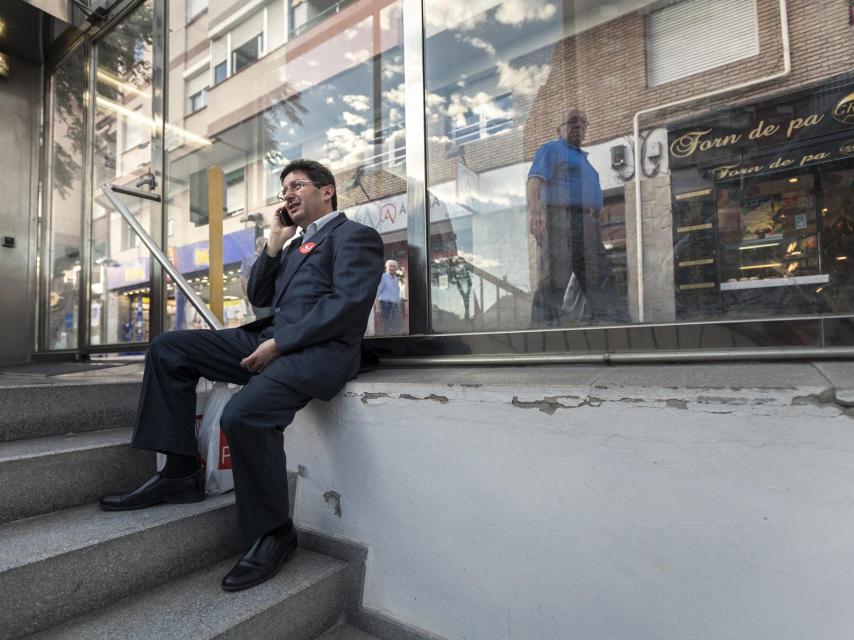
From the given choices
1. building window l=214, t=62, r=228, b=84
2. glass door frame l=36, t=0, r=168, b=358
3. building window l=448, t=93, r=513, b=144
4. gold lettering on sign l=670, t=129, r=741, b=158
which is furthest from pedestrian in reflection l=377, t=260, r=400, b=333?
building window l=214, t=62, r=228, b=84

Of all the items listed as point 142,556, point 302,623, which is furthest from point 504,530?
point 142,556

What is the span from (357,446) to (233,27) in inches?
173

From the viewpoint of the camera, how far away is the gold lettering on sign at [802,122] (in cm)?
168

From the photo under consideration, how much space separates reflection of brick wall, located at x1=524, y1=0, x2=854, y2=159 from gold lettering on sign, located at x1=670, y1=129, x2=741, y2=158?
0.13 meters

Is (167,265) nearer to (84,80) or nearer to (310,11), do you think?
(310,11)

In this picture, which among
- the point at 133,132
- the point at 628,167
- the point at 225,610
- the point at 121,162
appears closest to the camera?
the point at 225,610

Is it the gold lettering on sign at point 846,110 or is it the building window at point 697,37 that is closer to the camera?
the gold lettering on sign at point 846,110

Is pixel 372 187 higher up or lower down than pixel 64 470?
higher up

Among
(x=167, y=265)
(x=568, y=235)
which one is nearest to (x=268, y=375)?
(x=167, y=265)

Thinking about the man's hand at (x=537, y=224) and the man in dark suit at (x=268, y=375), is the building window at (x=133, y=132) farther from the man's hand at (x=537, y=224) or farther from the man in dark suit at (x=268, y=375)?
the man's hand at (x=537, y=224)

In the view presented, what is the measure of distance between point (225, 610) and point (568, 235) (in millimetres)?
1897

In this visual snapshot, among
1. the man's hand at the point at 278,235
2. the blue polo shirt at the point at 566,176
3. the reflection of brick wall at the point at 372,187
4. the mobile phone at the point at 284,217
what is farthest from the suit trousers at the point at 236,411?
the blue polo shirt at the point at 566,176

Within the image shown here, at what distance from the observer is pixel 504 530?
142cm

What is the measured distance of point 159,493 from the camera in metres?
1.81
